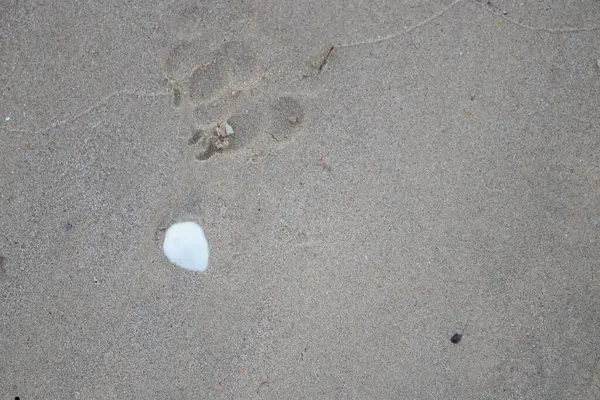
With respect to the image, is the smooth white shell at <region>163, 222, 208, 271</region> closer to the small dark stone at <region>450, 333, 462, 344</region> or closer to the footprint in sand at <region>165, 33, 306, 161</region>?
the footprint in sand at <region>165, 33, 306, 161</region>

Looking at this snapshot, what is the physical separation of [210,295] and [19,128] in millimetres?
1249

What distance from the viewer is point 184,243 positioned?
2180 mm

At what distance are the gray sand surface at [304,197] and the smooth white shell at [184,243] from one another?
1.9 inches

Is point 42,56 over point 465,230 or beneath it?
over

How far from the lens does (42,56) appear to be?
2.18m

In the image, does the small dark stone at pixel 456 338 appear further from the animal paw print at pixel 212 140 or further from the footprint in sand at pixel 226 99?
the animal paw print at pixel 212 140

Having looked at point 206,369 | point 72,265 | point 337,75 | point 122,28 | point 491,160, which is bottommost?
point 206,369

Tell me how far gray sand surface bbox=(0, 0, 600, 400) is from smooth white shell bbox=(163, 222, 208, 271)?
5 centimetres

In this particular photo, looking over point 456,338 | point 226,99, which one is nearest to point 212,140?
point 226,99

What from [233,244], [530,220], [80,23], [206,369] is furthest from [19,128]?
[530,220]

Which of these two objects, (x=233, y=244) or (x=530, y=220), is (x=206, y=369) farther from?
(x=530, y=220)

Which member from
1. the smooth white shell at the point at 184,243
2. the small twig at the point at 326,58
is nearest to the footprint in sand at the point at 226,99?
the small twig at the point at 326,58

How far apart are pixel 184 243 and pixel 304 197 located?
2.07 feet

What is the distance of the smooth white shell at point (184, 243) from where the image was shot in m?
2.18
